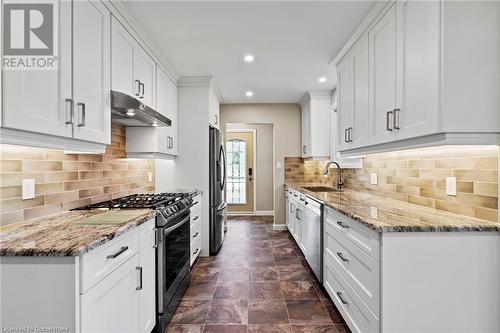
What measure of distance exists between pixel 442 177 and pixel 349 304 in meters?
1.10

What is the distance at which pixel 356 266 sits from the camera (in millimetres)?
1704

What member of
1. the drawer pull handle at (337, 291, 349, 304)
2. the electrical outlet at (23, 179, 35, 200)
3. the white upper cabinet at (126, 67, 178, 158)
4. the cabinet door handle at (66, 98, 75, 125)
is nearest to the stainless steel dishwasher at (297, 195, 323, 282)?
the drawer pull handle at (337, 291, 349, 304)

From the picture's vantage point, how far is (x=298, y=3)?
1.90 meters

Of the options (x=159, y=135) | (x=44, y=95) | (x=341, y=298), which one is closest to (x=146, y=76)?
(x=159, y=135)

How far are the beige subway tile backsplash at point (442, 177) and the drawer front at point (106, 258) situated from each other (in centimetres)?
204

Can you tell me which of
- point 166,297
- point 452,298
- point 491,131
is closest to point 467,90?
point 491,131

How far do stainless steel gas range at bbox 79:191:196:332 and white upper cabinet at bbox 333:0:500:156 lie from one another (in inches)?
69.0

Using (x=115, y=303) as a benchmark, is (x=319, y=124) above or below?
above

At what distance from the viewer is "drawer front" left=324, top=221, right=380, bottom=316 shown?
1.45 m

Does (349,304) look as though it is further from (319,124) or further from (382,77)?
(319,124)

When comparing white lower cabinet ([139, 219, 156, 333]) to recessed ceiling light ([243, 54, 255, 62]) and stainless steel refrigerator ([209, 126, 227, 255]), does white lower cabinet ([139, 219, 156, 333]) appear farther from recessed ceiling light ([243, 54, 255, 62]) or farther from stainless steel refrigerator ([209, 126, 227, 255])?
recessed ceiling light ([243, 54, 255, 62])

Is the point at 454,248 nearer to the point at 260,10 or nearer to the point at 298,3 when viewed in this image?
the point at 298,3

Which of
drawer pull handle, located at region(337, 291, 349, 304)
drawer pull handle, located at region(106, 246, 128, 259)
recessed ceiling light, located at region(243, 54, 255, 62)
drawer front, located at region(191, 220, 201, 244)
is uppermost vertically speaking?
recessed ceiling light, located at region(243, 54, 255, 62)

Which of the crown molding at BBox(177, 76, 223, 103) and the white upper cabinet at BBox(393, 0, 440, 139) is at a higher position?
the crown molding at BBox(177, 76, 223, 103)
